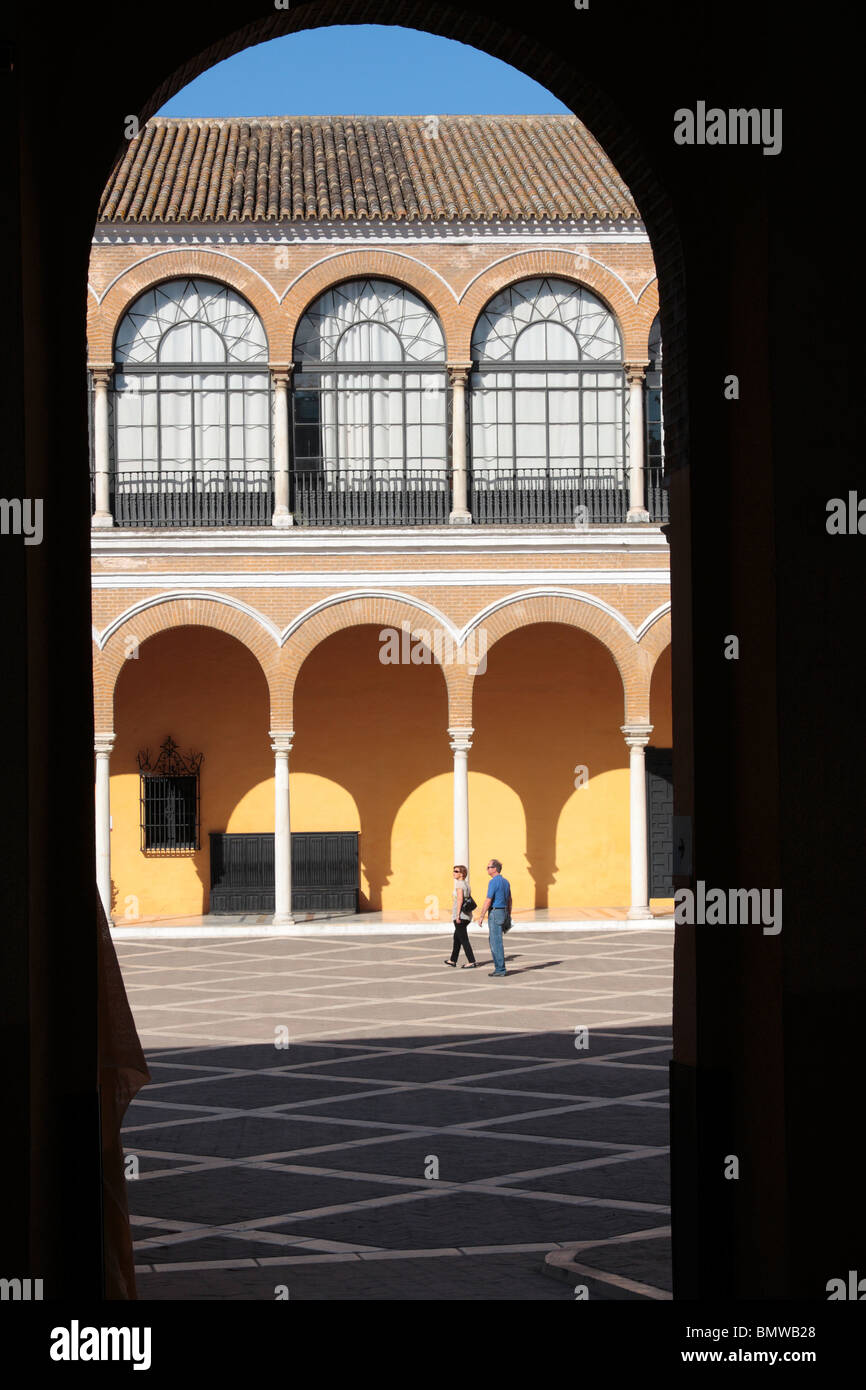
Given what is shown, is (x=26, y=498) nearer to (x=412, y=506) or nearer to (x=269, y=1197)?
(x=269, y=1197)

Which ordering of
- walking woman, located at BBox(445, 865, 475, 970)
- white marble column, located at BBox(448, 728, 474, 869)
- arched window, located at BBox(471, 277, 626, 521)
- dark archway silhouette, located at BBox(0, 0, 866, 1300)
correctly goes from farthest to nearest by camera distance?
arched window, located at BBox(471, 277, 626, 521)
white marble column, located at BBox(448, 728, 474, 869)
walking woman, located at BBox(445, 865, 475, 970)
dark archway silhouette, located at BBox(0, 0, 866, 1300)

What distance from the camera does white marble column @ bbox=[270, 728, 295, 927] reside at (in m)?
23.4

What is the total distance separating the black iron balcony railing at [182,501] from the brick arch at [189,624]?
1187mm

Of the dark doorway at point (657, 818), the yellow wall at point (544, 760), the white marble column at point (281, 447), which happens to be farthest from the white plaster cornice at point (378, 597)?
the dark doorway at point (657, 818)

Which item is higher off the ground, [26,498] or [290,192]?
[290,192]

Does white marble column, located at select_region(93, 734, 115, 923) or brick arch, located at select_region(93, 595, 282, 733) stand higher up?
brick arch, located at select_region(93, 595, 282, 733)

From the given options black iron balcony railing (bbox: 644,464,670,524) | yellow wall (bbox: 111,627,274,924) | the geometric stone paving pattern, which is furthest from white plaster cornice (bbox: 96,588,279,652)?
the geometric stone paving pattern

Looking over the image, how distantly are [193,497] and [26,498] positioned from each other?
19094mm

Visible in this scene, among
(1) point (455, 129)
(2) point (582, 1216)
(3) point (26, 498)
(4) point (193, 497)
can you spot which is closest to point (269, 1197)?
(2) point (582, 1216)

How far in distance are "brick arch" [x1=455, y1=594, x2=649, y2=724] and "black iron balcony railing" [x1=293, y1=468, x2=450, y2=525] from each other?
5.85ft

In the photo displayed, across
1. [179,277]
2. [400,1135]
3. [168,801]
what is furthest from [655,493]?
[400,1135]

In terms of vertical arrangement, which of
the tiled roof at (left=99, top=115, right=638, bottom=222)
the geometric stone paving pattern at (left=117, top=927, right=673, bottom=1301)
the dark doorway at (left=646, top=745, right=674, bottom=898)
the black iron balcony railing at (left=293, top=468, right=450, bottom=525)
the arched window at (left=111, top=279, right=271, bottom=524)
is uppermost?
the tiled roof at (left=99, top=115, right=638, bottom=222)

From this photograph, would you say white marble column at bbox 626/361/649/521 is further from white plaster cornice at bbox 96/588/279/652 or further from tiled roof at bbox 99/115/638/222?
white plaster cornice at bbox 96/588/279/652

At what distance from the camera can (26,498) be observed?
5.07 m
